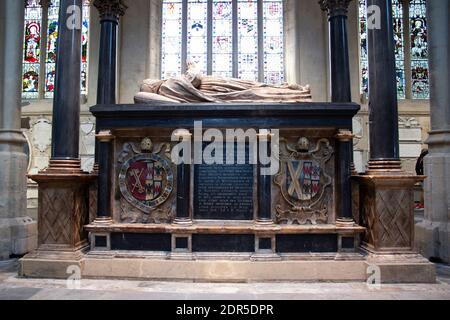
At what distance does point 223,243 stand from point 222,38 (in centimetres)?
831

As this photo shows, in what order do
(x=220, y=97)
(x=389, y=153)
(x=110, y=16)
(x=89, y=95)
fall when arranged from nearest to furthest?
1. (x=389, y=153)
2. (x=220, y=97)
3. (x=110, y=16)
4. (x=89, y=95)

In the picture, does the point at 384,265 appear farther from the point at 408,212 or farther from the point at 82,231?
the point at 82,231

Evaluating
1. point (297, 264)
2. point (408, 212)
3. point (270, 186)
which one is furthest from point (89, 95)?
point (408, 212)

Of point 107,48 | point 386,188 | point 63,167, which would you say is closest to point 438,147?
point 386,188

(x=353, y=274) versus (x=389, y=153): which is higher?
(x=389, y=153)

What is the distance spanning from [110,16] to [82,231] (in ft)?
11.4

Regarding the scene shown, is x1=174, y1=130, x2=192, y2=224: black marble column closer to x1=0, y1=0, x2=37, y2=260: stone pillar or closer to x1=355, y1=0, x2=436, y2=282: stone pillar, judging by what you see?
x1=355, y1=0, x2=436, y2=282: stone pillar

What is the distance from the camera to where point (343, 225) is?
15.1ft

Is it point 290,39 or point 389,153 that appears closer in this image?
point 389,153

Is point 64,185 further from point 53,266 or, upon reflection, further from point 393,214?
point 393,214

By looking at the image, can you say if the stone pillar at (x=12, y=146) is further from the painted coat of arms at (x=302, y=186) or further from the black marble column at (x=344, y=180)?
the black marble column at (x=344, y=180)

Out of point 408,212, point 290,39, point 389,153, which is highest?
point 290,39

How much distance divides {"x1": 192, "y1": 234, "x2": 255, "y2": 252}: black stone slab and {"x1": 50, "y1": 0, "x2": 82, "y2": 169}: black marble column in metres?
1.95

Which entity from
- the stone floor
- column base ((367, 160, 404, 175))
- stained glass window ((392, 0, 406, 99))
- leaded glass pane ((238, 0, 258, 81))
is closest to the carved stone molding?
column base ((367, 160, 404, 175))
